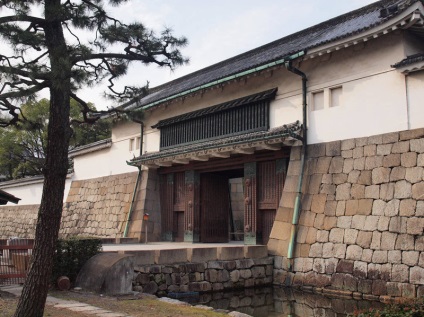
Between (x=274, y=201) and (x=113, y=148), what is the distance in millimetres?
10638

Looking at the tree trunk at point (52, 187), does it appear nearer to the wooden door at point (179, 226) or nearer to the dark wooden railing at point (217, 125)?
the dark wooden railing at point (217, 125)

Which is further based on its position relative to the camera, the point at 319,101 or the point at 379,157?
the point at 319,101

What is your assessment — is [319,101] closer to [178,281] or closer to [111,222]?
[178,281]

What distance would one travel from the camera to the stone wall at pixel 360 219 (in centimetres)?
984

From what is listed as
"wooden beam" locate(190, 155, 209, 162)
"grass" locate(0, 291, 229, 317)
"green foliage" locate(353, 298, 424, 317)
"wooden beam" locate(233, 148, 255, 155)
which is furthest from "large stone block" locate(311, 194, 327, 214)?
"green foliage" locate(353, 298, 424, 317)

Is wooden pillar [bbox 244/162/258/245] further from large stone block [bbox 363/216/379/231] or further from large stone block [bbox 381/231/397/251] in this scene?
large stone block [bbox 381/231/397/251]

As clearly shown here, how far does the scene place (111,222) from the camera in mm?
20141

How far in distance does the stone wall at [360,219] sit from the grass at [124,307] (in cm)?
442

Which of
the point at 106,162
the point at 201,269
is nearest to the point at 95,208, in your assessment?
the point at 106,162

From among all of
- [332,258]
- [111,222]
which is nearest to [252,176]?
[332,258]

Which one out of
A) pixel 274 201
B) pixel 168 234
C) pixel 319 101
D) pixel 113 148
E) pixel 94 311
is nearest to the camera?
pixel 94 311

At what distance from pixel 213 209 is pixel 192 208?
91cm

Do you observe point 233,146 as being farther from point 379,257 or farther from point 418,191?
point 418,191

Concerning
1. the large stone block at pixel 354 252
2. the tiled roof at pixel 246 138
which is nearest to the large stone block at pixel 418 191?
the large stone block at pixel 354 252
